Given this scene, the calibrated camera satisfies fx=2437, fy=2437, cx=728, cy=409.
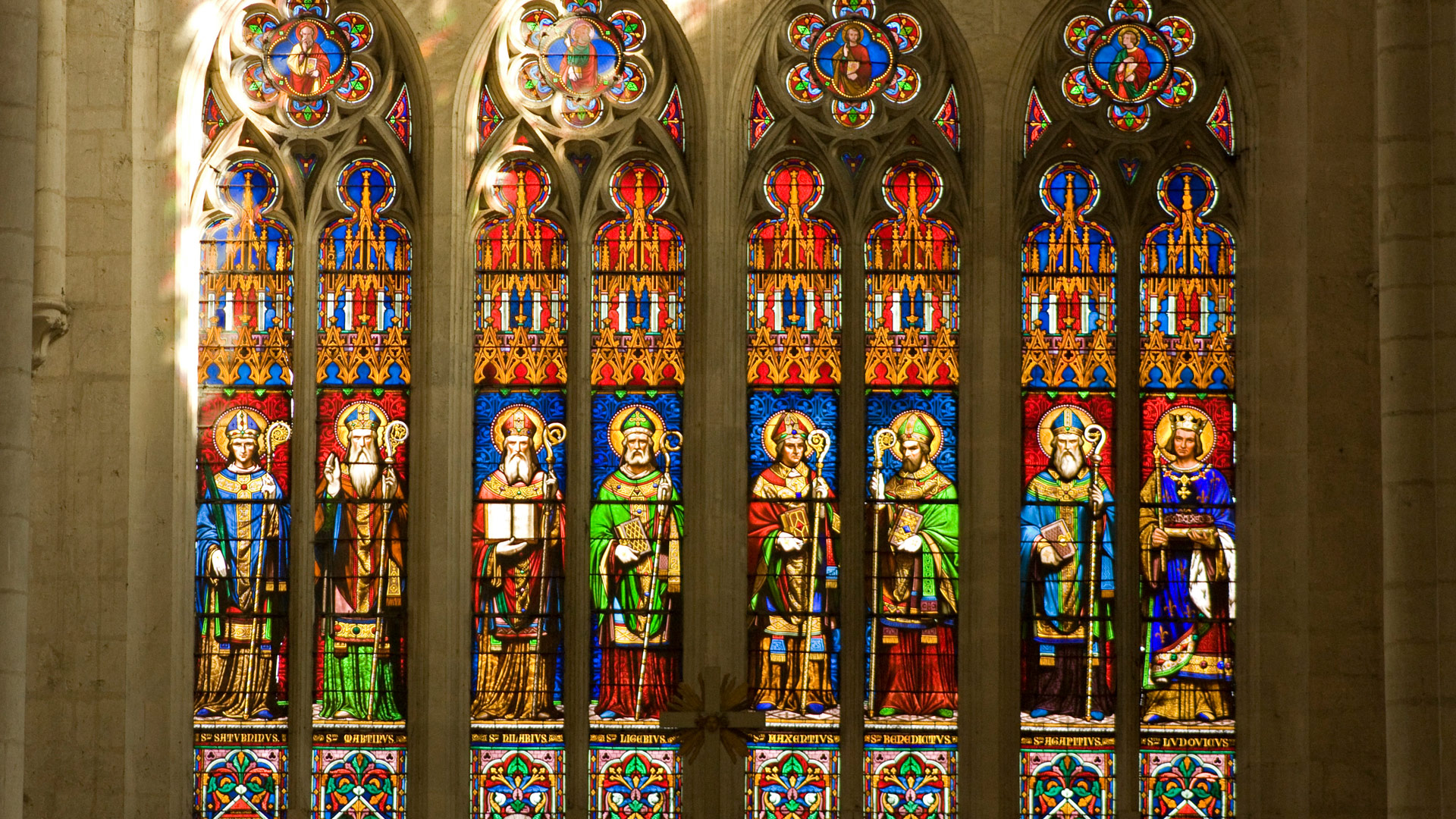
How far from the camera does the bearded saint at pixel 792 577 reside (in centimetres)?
1409

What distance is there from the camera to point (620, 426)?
14.3 meters

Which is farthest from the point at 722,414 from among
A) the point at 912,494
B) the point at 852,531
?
the point at 912,494

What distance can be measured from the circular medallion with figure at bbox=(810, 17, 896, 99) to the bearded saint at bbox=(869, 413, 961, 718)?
2.02 m

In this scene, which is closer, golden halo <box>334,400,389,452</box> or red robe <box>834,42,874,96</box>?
golden halo <box>334,400,389,452</box>

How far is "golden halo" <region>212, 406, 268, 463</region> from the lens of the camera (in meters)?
14.3

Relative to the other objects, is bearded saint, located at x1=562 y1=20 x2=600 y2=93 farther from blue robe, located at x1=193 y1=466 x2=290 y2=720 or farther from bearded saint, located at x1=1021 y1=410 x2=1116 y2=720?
bearded saint, located at x1=1021 y1=410 x2=1116 y2=720

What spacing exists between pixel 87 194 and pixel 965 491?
5.31m

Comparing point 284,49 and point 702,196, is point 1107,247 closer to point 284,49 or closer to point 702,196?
point 702,196

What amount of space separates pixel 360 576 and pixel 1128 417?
4583 mm

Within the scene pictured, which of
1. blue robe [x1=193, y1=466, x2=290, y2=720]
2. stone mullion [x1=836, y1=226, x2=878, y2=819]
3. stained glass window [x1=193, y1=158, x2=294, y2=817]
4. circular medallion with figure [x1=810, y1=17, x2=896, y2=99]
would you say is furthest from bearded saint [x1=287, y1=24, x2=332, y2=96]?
stone mullion [x1=836, y1=226, x2=878, y2=819]

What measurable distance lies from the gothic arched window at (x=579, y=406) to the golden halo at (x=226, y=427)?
126cm

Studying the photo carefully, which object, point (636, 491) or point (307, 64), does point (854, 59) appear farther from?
point (307, 64)

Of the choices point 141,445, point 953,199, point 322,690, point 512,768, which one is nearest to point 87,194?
point 141,445

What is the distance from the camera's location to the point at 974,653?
550 inches
